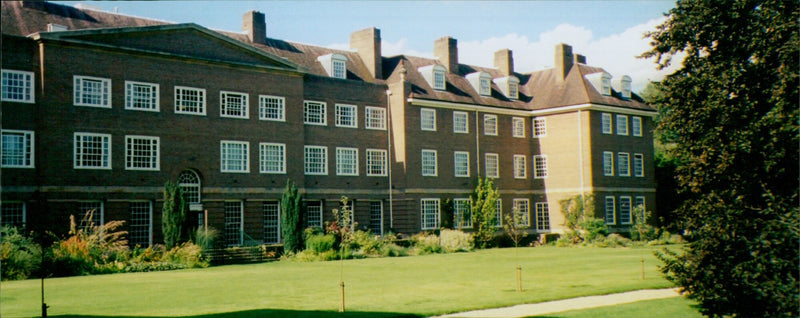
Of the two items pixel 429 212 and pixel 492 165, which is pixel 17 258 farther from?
pixel 492 165

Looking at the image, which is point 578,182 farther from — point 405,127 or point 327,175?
point 327,175

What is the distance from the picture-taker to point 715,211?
14195 mm

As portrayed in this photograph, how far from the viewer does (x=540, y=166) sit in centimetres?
5109

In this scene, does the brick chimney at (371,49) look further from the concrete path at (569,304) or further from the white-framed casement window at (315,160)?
the concrete path at (569,304)

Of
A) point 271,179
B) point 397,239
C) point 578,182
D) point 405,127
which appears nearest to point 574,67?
point 578,182

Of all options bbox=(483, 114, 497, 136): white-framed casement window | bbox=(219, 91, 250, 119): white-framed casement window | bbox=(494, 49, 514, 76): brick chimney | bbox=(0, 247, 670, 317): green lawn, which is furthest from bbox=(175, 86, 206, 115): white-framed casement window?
bbox=(494, 49, 514, 76): brick chimney

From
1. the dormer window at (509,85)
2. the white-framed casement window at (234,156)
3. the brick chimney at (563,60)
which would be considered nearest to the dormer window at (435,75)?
the dormer window at (509,85)

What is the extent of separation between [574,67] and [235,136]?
2536 centimetres

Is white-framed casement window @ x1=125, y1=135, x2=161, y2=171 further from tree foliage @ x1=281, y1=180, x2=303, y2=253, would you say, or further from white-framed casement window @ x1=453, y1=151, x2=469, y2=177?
white-framed casement window @ x1=453, y1=151, x2=469, y2=177

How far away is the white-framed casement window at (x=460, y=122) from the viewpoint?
4709 cm

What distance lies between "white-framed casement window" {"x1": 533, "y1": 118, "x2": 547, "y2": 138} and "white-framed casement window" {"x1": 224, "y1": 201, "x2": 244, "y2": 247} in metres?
22.6

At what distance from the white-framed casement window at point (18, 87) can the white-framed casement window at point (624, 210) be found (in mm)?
36210

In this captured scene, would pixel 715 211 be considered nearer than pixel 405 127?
Yes

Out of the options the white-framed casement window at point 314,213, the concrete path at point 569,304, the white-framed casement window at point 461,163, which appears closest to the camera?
the concrete path at point 569,304
